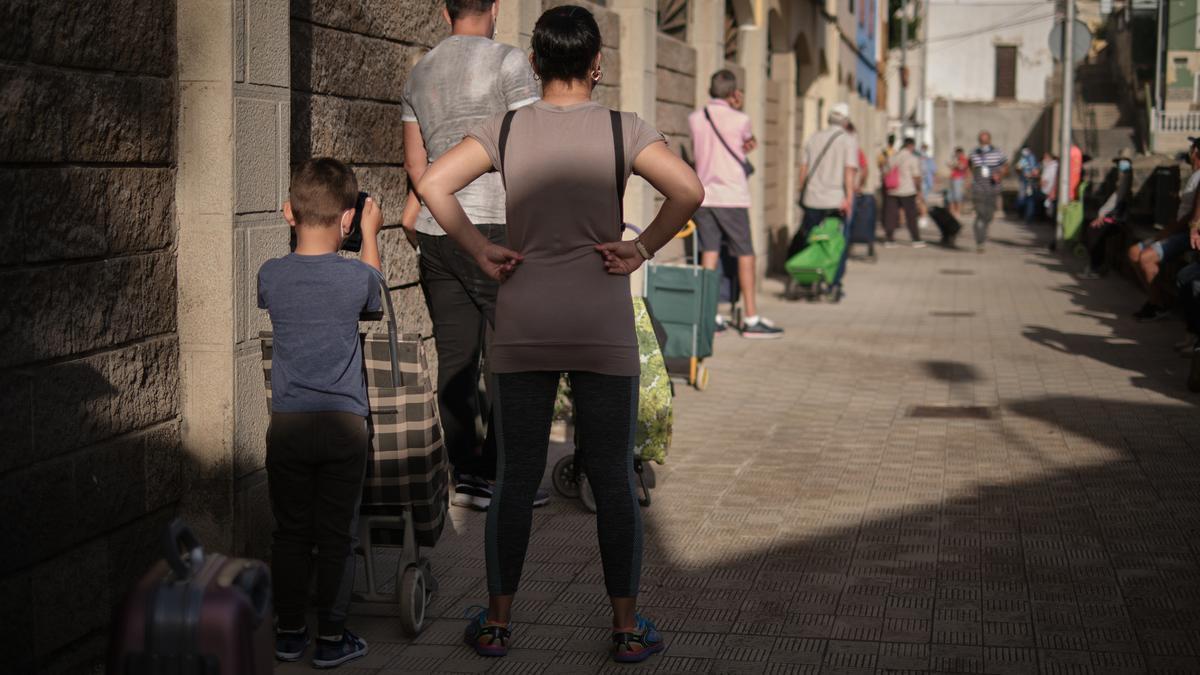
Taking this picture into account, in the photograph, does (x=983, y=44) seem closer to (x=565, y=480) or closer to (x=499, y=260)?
(x=565, y=480)

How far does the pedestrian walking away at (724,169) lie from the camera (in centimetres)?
1200

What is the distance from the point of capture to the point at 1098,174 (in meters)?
26.2

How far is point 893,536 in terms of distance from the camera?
20.4 feet

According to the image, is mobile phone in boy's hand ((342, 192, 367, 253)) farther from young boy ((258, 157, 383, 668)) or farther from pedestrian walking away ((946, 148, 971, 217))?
Answer: pedestrian walking away ((946, 148, 971, 217))

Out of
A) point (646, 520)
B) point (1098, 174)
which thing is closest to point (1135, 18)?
point (1098, 174)

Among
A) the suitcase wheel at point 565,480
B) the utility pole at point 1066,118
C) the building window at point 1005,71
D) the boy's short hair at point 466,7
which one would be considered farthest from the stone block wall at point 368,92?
the building window at point 1005,71

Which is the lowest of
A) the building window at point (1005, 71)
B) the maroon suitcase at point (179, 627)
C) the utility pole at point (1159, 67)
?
the maroon suitcase at point (179, 627)

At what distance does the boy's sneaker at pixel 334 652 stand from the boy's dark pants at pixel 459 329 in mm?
1816

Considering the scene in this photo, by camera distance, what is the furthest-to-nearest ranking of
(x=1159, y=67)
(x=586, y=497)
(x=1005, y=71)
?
(x=1005, y=71) < (x=1159, y=67) < (x=586, y=497)

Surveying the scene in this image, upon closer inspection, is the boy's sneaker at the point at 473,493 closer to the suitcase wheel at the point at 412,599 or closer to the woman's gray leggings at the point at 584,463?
the suitcase wheel at the point at 412,599

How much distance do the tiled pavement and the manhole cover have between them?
0.17 feet

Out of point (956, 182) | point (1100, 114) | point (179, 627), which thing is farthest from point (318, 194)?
point (1100, 114)

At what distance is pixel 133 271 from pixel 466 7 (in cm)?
219

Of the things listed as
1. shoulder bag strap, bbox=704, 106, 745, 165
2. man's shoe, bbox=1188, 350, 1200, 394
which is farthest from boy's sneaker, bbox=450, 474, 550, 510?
shoulder bag strap, bbox=704, 106, 745, 165
